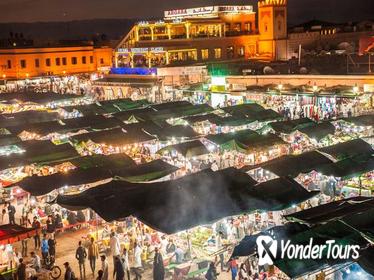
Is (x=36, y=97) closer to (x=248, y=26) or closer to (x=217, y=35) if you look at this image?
(x=217, y=35)

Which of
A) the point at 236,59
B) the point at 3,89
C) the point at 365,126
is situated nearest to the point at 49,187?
the point at 365,126

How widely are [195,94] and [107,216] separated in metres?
20.5

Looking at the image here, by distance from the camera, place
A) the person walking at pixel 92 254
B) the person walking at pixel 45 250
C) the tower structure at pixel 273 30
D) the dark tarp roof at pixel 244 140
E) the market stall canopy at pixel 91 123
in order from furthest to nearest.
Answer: the tower structure at pixel 273 30 → the market stall canopy at pixel 91 123 → the dark tarp roof at pixel 244 140 → the person walking at pixel 45 250 → the person walking at pixel 92 254

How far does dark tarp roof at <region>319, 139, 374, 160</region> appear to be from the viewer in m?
15.7

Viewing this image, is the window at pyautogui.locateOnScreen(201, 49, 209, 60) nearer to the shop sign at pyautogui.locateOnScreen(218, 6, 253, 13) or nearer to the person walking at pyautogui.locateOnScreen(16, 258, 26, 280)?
the shop sign at pyautogui.locateOnScreen(218, 6, 253, 13)

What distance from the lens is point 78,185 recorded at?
47.6 feet

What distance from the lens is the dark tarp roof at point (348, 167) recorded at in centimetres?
1419

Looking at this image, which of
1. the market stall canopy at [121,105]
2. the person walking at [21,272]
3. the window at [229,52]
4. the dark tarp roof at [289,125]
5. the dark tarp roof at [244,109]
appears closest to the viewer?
the person walking at [21,272]

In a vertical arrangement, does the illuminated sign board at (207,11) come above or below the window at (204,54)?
above

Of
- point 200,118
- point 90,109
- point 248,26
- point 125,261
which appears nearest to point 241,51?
point 248,26

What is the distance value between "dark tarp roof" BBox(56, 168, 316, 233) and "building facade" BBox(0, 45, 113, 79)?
1473 inches

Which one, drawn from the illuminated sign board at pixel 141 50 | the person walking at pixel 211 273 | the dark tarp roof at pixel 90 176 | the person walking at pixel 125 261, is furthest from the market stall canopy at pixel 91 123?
the illuminated sign board at pixel 141 50

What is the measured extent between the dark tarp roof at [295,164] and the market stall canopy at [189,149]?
3.42 metres

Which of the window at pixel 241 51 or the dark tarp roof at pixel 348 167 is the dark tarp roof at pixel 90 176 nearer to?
the dark tarp roof at pixel 348 167
